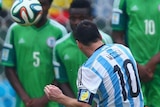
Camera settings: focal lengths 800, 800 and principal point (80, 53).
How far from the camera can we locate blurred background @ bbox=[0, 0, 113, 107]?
27.0ft

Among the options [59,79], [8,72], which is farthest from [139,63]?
[8,72]

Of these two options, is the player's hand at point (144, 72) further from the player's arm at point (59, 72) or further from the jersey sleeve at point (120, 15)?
the player's arm at point (59, 72)

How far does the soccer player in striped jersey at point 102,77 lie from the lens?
581 cm

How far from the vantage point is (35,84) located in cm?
744

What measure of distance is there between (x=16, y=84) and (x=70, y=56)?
58 centimetres

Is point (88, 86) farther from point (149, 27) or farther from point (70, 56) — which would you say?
point (149, 27)

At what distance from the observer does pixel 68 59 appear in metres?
7.34

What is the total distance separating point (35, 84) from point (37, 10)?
28.3 inches

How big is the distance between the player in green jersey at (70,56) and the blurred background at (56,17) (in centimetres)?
90

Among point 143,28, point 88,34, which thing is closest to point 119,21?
point 143,28

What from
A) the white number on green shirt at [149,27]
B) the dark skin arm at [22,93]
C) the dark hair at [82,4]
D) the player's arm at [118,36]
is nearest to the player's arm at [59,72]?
the dark skin arm at [22,93]

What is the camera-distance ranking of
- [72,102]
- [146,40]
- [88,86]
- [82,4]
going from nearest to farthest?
[88,86]
[72,102]
[146,40]
[82,4]

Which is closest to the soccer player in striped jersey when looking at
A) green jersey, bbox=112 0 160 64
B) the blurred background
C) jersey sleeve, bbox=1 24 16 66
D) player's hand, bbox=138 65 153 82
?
player's hand, bbox=138 65 153 82

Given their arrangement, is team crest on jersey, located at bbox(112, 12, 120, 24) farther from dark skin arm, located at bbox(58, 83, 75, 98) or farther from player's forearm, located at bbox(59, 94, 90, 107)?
player's forearm, located at bbox(59, 94, 90, 107)
